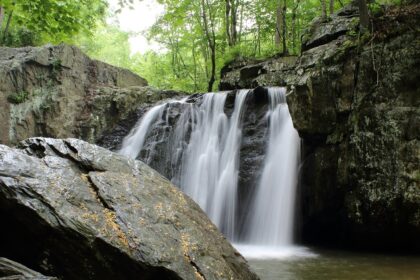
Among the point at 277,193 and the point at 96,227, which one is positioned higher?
the point at 277,193

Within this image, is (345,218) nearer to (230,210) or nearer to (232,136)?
(230,210)

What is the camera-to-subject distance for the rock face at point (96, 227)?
3.38 m

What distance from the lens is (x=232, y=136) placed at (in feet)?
32.6

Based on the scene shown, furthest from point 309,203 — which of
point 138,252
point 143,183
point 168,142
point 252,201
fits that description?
point 138,252

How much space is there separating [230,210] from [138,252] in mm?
5614

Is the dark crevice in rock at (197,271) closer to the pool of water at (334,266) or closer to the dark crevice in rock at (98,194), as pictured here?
the dark crevice in rock at (98,194)

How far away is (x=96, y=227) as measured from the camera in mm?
3500

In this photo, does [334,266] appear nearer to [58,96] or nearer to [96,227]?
[96,227]

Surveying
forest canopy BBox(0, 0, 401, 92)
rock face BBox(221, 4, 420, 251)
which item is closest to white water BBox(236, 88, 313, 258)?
rock face BBox(221, 4, 420, 251)

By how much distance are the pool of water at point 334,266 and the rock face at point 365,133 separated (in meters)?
0.82

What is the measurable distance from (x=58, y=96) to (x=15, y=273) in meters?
10.5

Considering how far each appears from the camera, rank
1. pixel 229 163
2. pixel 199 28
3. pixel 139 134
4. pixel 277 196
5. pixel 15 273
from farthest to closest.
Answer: pixel 199 28
pixel 139 134
pixel 229 163
pixel 277 196
pixel 15 273

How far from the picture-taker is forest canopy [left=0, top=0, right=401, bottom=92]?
6914mm

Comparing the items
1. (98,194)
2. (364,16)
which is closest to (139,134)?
(364,16)
